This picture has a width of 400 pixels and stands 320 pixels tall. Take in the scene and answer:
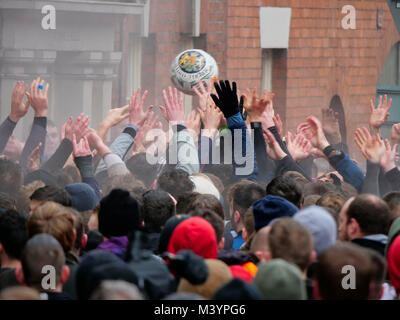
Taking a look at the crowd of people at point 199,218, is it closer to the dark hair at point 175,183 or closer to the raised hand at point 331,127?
the dark hair at point 175,183

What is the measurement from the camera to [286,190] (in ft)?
17.3

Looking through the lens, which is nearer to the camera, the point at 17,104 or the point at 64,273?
the point at 64,273

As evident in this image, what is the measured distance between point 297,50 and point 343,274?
9.43 m

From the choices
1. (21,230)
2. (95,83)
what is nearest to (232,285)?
(21,230)

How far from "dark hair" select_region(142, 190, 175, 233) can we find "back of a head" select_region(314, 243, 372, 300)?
1.65 metres

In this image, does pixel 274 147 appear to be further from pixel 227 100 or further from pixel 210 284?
pixel 210 284

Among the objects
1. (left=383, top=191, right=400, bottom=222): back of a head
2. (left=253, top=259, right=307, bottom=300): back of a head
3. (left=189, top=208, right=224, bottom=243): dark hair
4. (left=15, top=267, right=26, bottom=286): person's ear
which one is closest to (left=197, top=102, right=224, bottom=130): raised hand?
(left=383, top=191, right=400, bottom=222): back of a head

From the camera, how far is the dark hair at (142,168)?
6.90 m

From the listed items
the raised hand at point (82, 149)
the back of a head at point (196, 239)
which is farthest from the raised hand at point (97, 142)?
the back of a head at point (196, 239)

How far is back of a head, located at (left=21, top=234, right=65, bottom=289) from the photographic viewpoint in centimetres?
364

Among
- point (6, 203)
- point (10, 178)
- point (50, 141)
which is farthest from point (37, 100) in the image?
point (50, 141)

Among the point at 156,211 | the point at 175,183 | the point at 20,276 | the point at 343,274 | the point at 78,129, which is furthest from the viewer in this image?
the point at 78,129

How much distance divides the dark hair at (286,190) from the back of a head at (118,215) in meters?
1.11

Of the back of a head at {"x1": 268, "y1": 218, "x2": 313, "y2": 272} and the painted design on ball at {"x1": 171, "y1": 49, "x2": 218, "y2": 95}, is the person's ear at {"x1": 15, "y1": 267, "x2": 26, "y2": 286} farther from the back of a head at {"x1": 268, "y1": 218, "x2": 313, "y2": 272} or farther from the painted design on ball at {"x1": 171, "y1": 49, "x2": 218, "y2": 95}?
the painted design on ball at {"x1": 171, "y1": 49, "x2": 218, "y2": 95}
